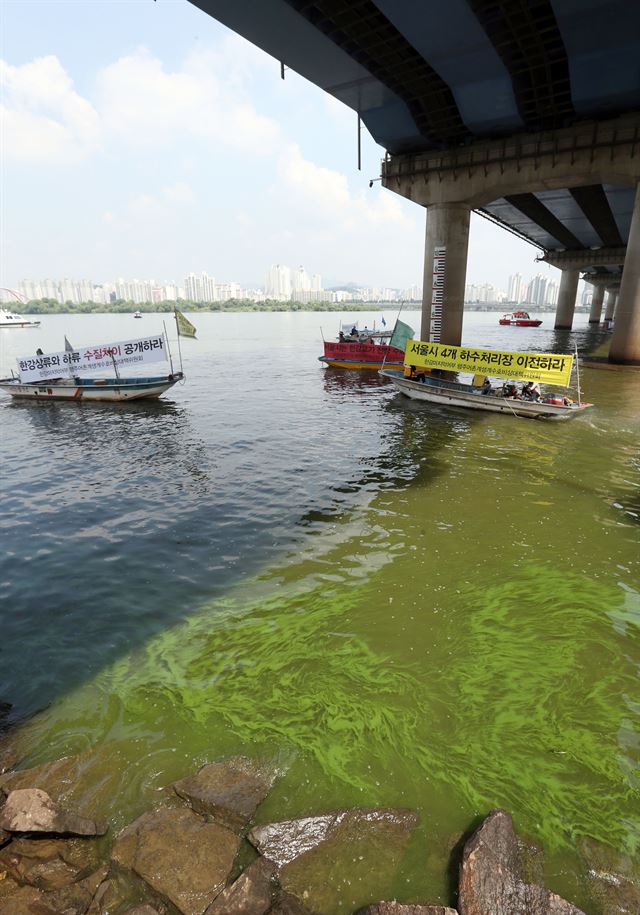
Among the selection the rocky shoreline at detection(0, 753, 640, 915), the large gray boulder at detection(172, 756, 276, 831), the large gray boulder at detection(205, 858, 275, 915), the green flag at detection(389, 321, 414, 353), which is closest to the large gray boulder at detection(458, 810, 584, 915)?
the rocky shoreline at detection(0, 753, 640, 915)

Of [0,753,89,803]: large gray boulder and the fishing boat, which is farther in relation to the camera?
the fishing boat

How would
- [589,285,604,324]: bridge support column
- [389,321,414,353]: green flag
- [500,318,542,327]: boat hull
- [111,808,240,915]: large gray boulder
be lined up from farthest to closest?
[589,285,604,324]: bridge support column, [500,318,542,327]: boat hull, [389,321,414,353]: green flag, [111,808,240,915]: large gray boulder

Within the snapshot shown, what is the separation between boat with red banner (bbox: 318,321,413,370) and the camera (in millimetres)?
40469

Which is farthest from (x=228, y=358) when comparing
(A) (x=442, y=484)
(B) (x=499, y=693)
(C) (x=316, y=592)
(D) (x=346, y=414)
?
(B) (x=499, y=693)

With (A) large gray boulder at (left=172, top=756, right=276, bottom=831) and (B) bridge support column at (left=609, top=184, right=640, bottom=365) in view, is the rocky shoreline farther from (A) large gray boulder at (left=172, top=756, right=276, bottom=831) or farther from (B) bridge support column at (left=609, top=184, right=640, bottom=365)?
(B) bridge support column at (left=609, top=184, right=640, bottom=365)

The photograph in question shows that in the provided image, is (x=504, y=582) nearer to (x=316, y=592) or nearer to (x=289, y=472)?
(x=316, y=592)

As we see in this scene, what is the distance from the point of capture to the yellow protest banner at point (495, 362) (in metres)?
24.7

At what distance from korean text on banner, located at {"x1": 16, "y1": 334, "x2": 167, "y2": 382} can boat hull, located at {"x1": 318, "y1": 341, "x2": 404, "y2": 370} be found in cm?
1822

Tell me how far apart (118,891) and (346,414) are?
25089 mm

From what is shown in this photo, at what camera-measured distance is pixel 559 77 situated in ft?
98.1

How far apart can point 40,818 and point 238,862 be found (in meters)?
2.37

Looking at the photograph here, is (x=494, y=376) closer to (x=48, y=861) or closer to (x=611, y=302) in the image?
(x=48, y=861)

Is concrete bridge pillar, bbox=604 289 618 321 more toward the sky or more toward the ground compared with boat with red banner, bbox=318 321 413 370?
more toward the sky

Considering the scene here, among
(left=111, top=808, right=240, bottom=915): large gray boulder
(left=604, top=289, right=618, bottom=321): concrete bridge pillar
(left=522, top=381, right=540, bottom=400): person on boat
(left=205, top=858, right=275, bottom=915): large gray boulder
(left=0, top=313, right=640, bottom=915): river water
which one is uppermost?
(left=604, top=289, right=618, bottom=321): concrete bridge pillar
